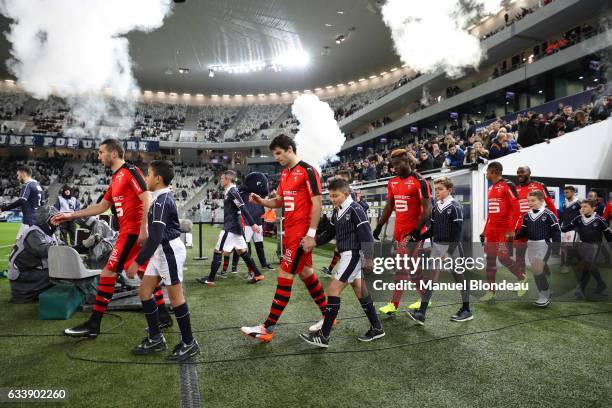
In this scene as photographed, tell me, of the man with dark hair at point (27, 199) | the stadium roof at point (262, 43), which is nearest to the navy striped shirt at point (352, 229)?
the man with dark hair at point (27, 199)

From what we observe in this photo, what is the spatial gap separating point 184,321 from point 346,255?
1.56 meters

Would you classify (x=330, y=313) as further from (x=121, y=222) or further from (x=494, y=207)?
(x=494, y=207)

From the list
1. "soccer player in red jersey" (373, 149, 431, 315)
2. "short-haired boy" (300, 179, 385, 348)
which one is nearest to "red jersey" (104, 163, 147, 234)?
"short-haired boy" (300, 179, 385, 348)

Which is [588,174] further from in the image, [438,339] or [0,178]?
[0,178]

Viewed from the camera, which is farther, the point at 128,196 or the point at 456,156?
the point at 456,156

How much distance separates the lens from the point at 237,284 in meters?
7.05

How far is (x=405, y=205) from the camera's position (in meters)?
4.76

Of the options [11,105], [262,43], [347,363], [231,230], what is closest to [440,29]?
[231,230]

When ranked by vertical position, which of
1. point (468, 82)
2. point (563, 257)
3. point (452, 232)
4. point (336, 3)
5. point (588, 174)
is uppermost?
point (336, 3)

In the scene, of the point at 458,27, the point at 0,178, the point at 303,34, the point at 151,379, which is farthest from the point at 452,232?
the point at 0,178

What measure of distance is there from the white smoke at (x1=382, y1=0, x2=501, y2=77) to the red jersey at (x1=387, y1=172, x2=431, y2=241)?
16.2m

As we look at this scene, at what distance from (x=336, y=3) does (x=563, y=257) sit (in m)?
25.3

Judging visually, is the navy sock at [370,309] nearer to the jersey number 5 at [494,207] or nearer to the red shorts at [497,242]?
the red shorts at [497,242]

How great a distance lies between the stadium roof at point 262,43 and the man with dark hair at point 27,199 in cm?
2283
